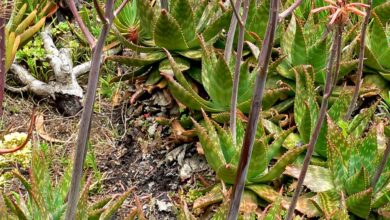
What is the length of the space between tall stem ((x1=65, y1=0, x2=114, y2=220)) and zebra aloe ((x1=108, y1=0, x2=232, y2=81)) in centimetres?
163

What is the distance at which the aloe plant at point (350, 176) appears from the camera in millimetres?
2436

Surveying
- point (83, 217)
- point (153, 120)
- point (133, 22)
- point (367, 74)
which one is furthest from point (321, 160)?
point (133, 22)

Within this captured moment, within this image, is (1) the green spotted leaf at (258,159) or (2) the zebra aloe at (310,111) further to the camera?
(2) the zebra aloe at (310,111)

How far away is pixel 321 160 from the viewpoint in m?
2.83

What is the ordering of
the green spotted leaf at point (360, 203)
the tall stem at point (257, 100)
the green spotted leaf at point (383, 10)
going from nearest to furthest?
the tall stem at point (257, 100), the green spotted leaf at point (360, 203), the green spotted leaf at point (383, 10)

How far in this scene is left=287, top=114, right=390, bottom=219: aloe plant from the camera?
2.44 m

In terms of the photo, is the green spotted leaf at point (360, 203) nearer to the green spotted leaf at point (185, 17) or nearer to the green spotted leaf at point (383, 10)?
the green spotted leaf at point (185, 17)

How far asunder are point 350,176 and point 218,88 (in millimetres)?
787

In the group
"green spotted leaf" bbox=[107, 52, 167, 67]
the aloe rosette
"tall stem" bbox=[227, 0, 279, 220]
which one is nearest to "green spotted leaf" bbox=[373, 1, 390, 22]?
the aloe rosette

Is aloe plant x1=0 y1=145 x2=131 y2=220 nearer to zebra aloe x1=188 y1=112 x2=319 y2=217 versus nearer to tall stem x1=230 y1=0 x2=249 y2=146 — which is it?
zebra aloe x1=188 y1=112 x2=319 y2=217

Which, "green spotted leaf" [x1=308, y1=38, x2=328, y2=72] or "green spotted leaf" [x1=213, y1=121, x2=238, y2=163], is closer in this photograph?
"green spotted leaf" [x1=213, y1=121, x2=238, y2=163]

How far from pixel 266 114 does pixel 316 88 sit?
1.13 ft

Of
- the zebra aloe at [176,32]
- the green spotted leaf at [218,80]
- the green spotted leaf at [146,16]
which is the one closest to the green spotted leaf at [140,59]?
the zebra aloe at [176,32]

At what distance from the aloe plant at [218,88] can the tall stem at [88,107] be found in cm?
130
